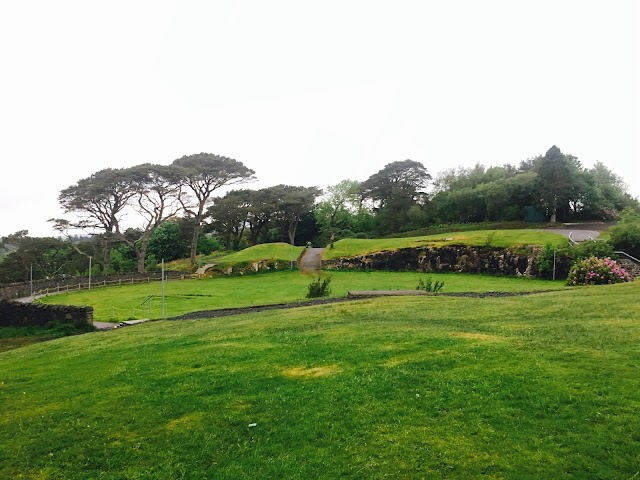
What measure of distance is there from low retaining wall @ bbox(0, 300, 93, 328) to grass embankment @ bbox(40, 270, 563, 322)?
1.20m

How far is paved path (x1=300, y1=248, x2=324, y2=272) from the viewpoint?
43.3 m

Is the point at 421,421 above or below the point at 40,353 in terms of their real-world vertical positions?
above

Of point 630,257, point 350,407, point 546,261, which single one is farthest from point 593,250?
point 350,407

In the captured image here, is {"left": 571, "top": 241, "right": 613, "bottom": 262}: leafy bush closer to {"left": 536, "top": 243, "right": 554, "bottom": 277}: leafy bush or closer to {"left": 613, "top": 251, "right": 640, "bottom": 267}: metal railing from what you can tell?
{"left": 613, "top": 251, "right": 640, "bottom": 267}: metal railing

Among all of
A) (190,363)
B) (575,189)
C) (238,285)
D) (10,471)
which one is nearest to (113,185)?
(238,285)

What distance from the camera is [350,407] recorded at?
→ 6.25m

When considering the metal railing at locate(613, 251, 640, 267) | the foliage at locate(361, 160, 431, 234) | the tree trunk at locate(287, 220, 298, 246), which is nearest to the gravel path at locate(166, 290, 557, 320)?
the metal railing at locate(613, 251, 640, 267)

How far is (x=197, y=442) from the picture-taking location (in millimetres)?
5734

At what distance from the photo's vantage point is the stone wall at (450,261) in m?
34.3

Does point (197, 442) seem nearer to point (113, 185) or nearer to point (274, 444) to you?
point (274, 444)

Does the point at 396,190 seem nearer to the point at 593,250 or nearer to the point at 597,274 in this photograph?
the point at 593,250

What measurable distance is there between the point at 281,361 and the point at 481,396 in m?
4.04

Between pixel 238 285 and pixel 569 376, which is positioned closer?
pixel 569 376

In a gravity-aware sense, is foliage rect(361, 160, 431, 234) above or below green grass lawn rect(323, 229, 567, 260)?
above
